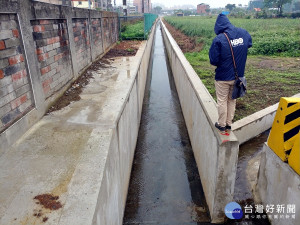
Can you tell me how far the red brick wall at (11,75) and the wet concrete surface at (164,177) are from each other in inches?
104

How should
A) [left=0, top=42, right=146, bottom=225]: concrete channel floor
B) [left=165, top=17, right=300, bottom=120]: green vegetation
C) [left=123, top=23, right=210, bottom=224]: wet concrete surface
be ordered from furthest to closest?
[left=165, top=17, right=300, bottom=120]: green vegetation → [left=123, top=23, right=210, bottom=224]: wet concrete surface → [left=0, top=42, right=146, bottom=225]: concrete channel floor

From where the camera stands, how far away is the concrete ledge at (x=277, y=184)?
10.6 ft

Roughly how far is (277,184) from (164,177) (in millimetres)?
2492

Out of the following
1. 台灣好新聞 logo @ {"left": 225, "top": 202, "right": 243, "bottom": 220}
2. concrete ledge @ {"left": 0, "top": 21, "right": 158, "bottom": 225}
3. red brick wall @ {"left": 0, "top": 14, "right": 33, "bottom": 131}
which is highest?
red brick wall @ {"left": 0, "top": 14, "right": 33, "bottom": 131}

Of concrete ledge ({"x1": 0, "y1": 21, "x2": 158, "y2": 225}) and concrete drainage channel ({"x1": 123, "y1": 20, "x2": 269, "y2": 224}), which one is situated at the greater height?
concrete ledge ({"x1": 0, "y1": 21, "x2": 158, "y2": 225})

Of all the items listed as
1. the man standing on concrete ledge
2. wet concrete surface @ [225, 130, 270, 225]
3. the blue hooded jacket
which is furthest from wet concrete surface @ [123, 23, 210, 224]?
the blue hooded jacket

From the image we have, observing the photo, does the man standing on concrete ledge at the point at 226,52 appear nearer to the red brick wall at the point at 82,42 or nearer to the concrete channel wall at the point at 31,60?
the concrete channel wall at the point at 31,60

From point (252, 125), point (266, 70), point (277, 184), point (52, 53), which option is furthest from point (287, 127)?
point (266, 70)

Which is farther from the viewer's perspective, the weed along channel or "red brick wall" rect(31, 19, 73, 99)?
"red brick wall" rect(31, 19, 73, 99)

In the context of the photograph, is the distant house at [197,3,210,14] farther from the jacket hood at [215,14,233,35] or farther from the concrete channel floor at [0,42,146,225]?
the concrete channel floor at [0,42,146,225]

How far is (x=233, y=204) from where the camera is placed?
166 inches

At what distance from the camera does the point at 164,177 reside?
5613 mm

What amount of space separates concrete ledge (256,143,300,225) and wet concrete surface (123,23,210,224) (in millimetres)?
1103

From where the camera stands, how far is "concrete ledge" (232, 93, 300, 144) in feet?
18.5
